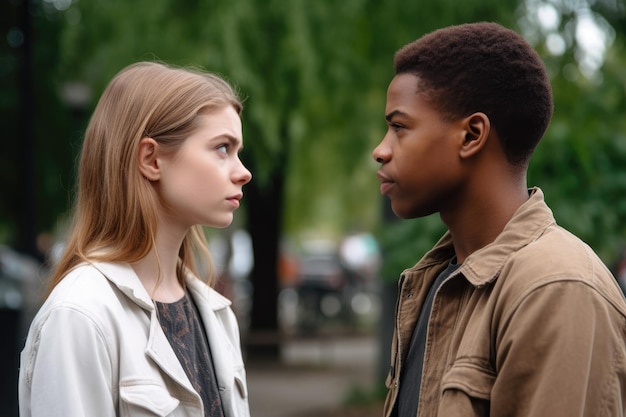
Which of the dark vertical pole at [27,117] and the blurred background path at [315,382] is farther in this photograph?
the blurred background path at [315,382]

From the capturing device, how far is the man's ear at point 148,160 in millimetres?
2535

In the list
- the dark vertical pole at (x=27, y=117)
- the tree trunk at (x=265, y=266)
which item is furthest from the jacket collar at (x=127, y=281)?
the tree trunk at (x=265, y=266)

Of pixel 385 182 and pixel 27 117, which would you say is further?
pixel 27 117

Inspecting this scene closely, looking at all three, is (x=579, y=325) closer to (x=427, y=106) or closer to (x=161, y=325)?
(x=427, y=106)

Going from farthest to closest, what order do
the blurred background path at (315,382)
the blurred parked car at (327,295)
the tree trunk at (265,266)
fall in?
the blurred parked car at (327,295) → the tree trunk at (265,266) → the blurred background path at (315,382)

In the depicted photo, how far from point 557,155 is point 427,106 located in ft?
15.6

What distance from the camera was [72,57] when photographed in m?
9.88

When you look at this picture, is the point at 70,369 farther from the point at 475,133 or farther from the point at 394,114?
the point at 475,133

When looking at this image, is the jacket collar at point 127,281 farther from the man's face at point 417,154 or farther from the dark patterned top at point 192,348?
the man's face at point 417,154

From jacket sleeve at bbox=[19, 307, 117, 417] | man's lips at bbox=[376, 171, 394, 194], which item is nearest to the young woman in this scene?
jacket sleeve at bbox=[19, 307, 117, 417]

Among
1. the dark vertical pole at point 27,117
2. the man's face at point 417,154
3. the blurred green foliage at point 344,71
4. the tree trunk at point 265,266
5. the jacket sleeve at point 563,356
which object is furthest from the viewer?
the tree trunk at point 265,266

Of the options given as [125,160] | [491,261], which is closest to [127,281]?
[125,160]

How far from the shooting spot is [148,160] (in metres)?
2.55

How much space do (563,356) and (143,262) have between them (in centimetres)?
133
